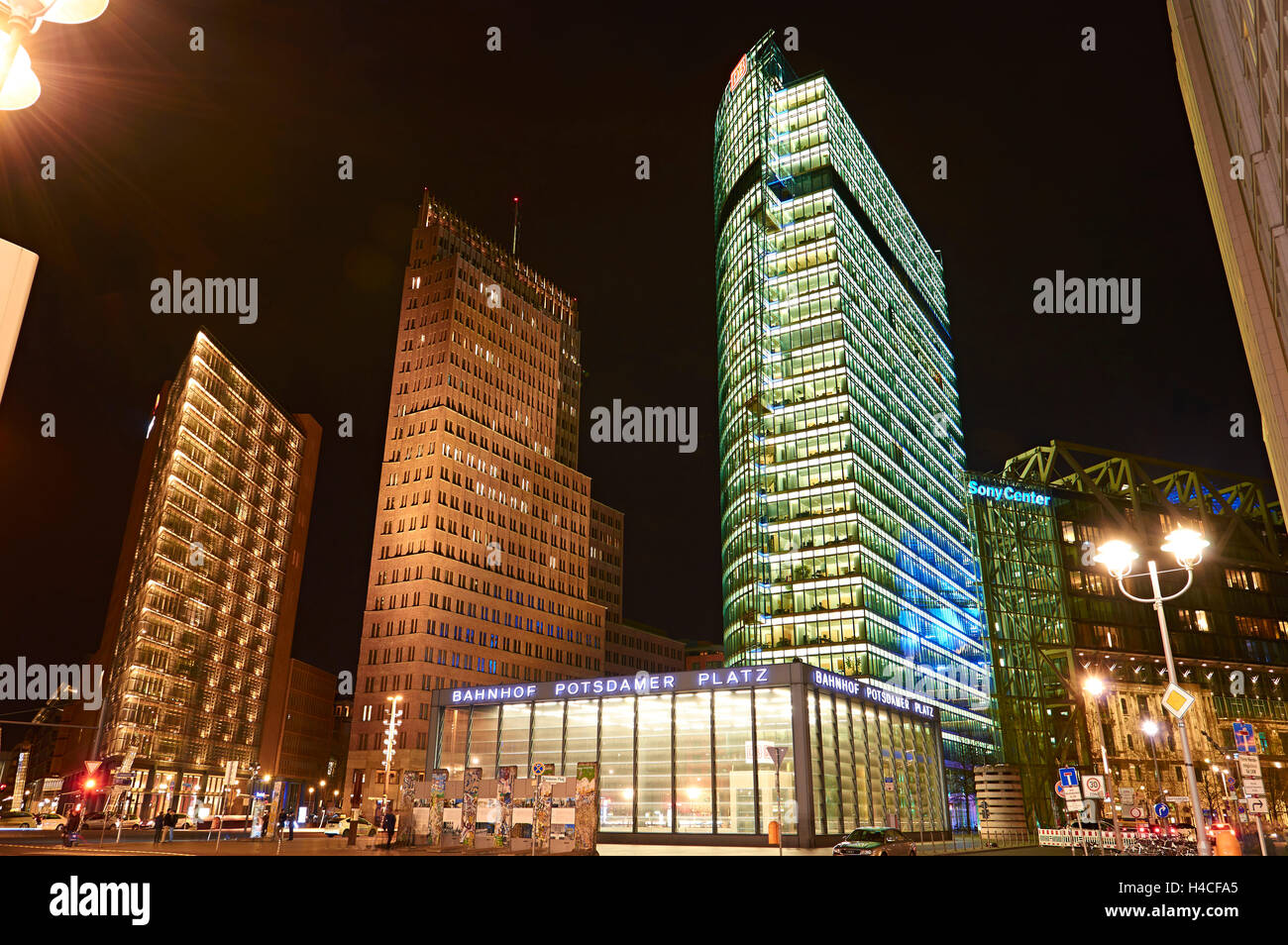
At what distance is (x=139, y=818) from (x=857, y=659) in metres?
83.2

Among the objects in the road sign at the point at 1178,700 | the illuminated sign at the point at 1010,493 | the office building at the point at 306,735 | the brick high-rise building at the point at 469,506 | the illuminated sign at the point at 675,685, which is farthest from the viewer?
the office building at the point at 306,735

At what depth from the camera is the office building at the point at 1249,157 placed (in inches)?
1158

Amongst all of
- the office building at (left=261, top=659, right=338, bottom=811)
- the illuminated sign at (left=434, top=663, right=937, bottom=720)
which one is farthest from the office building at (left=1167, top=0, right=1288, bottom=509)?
the office building at (left=261, top=659, right=338, bottom=811)

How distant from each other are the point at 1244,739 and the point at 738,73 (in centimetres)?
12262

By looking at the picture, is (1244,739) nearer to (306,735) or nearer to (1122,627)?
(1122,627)

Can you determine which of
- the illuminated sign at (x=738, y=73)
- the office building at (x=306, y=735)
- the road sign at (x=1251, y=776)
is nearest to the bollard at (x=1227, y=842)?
the road sign at (x=1251, y=776)

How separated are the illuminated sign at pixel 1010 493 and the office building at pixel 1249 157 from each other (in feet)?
228

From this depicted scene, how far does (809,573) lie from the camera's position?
9981cm

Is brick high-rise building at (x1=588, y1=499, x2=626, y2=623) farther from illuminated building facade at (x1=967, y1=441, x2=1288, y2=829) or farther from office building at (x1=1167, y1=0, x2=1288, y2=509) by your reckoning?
office building at (x1=1167, y1=0, x2=1288, y2=509)

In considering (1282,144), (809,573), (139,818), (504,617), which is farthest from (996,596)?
(139,818)

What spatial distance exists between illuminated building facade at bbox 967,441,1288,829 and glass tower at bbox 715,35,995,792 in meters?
→ 7.80

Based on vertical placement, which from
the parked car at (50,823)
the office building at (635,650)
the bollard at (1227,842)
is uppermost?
the office building at (635,650)

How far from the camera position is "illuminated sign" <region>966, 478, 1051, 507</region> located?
118562 millimetres
